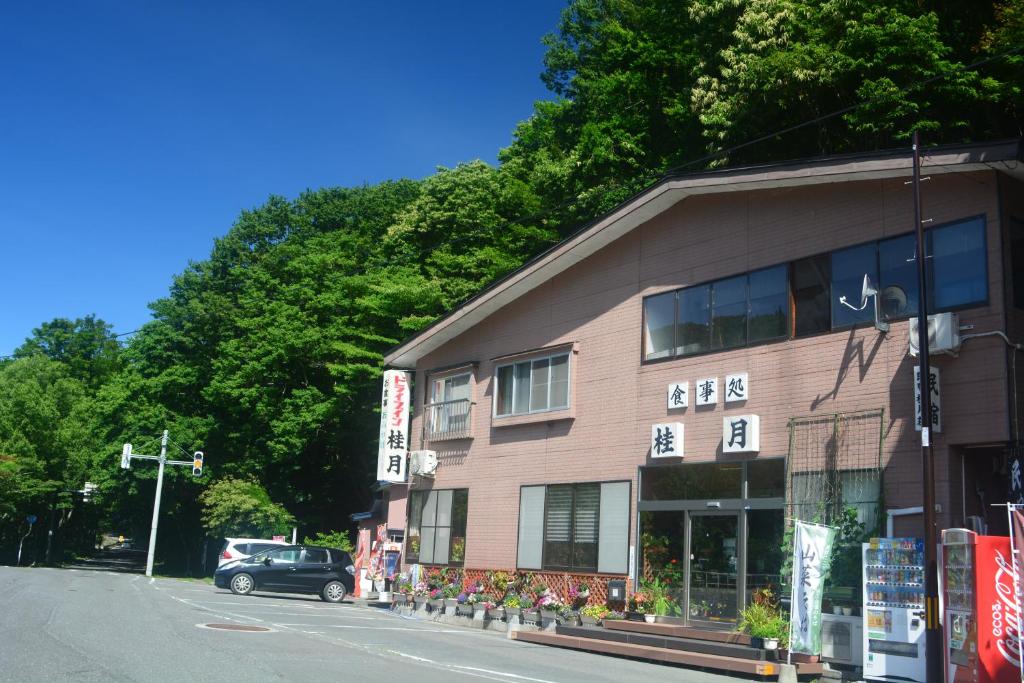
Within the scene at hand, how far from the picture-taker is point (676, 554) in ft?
62.1

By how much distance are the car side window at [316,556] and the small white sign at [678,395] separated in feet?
50.5

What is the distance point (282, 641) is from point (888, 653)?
910 cm

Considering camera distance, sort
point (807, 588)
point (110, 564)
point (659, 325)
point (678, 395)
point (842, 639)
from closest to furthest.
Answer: point (807, 588)
point (842, 639)
point (678, 395)
point (659, 325)
point (110, 564)

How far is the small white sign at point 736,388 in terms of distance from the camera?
1791 centimetres

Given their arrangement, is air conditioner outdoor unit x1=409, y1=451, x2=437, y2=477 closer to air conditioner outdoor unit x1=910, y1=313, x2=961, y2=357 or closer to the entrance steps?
the entrance steps

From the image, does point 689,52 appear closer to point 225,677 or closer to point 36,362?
point 225,677

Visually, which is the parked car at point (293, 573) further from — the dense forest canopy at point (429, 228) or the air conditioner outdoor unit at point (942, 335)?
the air conditioner outdoor unit at point (942, 335)

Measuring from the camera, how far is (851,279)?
16594 millimetres

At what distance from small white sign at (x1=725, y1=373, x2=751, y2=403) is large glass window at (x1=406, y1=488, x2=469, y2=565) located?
946 centimetres

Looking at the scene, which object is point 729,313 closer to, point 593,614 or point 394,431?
point 593,614

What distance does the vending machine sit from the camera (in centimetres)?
1290

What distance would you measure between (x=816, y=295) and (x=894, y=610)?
609 cm

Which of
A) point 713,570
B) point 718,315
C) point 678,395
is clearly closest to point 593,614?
point 713,570

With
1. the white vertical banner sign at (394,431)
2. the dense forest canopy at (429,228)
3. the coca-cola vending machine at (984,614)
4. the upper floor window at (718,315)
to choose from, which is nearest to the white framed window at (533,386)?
the upper floor window at (718,315)
